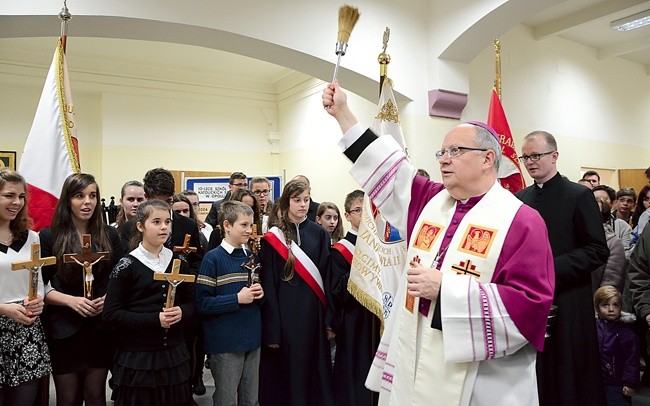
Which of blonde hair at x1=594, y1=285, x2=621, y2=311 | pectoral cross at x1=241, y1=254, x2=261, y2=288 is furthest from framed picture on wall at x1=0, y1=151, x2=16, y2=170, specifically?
blonde hair at x1=594, y1=285, x2=621, y2=311

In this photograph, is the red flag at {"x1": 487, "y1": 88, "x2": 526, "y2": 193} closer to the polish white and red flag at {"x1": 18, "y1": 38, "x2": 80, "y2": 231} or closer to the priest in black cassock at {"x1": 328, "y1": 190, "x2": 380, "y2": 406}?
the priest in black cassock at {"x1": 328, "y1": 190, "x2": 380, "y2": 406}

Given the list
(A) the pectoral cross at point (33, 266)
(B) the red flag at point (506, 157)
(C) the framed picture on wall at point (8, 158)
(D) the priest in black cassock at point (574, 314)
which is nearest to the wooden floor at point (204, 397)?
(A) the pectoral cross at point (33, 266)

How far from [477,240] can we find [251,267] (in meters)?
1.70

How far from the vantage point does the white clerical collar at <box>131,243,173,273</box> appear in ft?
9.62

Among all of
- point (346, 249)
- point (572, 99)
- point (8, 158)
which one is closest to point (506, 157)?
point (346, 249)

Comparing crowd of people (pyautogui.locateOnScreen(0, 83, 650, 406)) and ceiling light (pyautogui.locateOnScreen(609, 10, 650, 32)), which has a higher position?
ceiling light (pyautogui.locateOnScreen(609, 10, 650, 32))

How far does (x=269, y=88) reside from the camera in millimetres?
9914

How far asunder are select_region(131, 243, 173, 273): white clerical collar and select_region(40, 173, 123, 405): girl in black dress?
0.53 feet

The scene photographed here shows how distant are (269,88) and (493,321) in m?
8.64

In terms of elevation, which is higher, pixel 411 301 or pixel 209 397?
pixel 411 301

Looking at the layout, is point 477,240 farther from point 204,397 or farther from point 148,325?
point 204,397

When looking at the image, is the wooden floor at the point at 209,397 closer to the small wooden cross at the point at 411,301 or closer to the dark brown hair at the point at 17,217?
the dark brown hair at the point at 17,217

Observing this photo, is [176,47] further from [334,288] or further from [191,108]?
[334,288]

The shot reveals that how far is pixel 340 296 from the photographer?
368 cm
